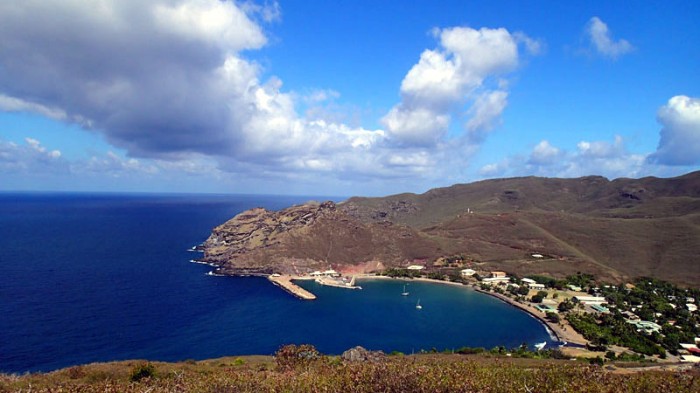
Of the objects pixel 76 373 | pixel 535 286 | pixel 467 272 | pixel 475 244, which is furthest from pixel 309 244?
pixel 76 373

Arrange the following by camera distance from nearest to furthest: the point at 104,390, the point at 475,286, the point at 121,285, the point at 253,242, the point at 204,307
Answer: the point at 104,390 → the point at 204,307 → the point at 121,285 → the point at 475,286 → the point at 253,242

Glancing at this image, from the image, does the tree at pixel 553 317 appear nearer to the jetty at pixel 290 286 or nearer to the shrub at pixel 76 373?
the jetty at pixel 290 286

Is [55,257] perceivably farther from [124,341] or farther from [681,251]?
[681,251]

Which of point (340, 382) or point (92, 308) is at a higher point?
point (340, 382)

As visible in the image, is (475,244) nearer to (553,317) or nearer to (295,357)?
(553,317)

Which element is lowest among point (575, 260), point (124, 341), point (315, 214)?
point (124, 341)

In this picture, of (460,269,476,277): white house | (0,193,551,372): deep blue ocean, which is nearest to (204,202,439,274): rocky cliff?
(0,193,551,372): deep blue ocean

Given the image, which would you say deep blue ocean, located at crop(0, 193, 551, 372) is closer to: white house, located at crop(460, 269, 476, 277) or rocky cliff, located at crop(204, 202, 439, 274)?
white house, located at crop(460, 269, 476, 277)

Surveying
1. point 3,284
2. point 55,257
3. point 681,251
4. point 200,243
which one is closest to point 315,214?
point 200,243
